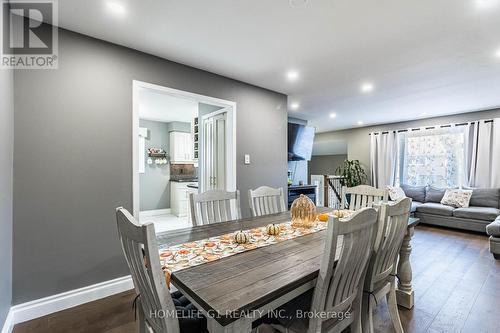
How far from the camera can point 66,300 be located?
2.07 m

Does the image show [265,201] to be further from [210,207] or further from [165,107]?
[165,107]

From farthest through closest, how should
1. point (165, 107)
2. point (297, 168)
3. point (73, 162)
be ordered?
point (297, 168) < point (165, 107) < point (73, 162)

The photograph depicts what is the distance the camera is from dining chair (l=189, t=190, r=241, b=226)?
80.8 inches

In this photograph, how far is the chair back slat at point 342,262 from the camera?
104 cm

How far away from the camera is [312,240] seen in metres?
1.61

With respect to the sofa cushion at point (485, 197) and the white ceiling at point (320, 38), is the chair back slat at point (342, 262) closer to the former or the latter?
the white ceiling at point (320, 38)

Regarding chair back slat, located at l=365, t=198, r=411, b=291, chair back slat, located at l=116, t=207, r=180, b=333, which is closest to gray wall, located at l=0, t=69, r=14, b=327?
chair back slat, located at l=116, t=207, r=180, b=333

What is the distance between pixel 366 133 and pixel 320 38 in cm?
539

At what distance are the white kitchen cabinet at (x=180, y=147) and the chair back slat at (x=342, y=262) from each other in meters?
5.62

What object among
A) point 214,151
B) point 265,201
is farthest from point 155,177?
point 265,201

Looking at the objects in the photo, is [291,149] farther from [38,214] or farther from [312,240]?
[38,214]

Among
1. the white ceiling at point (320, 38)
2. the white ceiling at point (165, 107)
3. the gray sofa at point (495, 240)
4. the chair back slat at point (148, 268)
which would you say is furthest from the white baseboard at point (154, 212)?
the gray sofa at point (495, 240)

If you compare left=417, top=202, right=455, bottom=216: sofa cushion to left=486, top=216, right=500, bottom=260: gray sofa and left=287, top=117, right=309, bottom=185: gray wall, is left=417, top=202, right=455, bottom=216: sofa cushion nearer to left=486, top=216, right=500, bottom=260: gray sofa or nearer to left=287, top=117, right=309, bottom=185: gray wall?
left=486, top=216, right=500, bottom=260: gray sofa

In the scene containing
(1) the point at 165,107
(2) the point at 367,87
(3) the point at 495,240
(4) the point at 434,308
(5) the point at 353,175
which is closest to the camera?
(4) the point at 434,308
